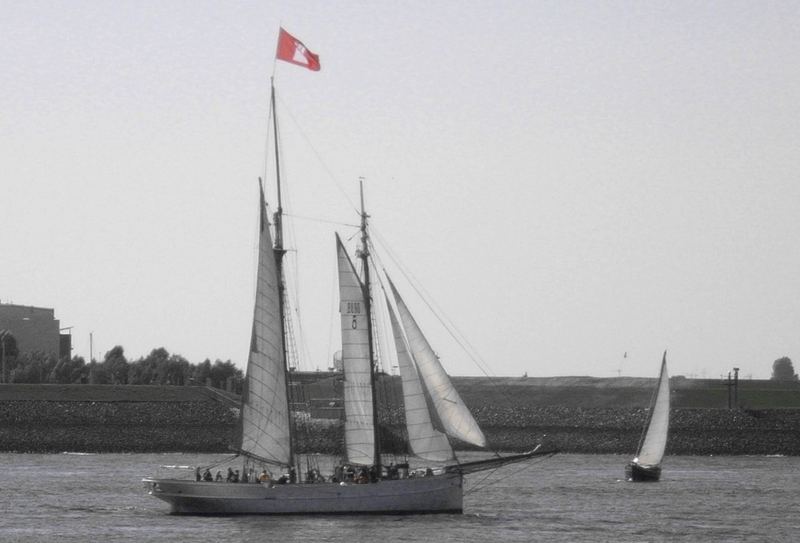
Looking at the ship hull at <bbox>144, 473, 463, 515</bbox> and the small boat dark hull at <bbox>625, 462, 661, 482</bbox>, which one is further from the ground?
the small boat dark hull at <bbox>625, 462, 661, 482</bbox>

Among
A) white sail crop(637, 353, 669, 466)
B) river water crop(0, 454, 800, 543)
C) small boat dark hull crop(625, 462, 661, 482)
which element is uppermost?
white sail crop(637, 353, 669, 466)

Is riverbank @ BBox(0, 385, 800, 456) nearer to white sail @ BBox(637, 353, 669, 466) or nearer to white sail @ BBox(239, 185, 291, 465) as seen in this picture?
white sail @ BBox(637, 353, 669, 466)

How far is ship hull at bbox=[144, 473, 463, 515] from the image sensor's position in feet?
292

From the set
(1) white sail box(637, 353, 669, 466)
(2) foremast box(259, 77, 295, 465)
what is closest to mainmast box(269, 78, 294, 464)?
(2) foremast box(259, 77, 295, 465)

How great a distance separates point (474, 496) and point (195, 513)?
60.3 ft

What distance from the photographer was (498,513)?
93750 millimetres

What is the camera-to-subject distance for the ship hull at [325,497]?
89.0 m

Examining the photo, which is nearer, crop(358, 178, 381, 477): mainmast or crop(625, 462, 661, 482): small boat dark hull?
crop(358, 178, 381, 477): mainmast

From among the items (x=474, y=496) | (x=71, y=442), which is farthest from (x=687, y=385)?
(x=474, y=496)

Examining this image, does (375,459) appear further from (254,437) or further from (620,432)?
(620,432)

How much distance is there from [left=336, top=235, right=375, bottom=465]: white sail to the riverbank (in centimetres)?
6005

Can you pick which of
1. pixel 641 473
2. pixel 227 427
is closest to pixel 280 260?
pixel 641 473

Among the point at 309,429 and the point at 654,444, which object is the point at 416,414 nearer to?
the point at 654,444

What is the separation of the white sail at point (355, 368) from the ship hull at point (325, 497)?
68.4 inches
